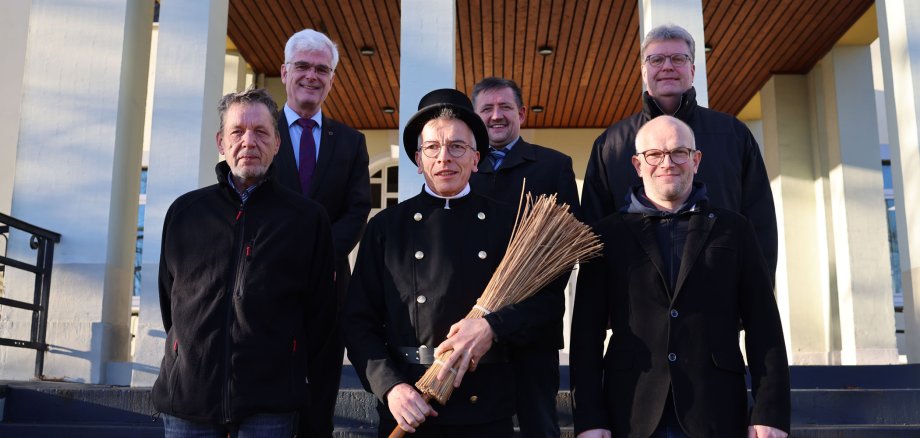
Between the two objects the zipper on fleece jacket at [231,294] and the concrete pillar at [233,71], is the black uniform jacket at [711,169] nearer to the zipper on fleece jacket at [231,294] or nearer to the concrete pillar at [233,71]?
the zipper on fleece jacket at [231,294]

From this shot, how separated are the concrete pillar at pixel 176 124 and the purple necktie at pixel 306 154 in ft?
10.7

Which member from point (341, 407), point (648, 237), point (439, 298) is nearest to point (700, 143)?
point (648, 237)

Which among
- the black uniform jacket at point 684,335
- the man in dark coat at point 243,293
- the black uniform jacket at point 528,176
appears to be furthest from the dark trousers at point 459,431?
the black uniform jacket at point 528,176

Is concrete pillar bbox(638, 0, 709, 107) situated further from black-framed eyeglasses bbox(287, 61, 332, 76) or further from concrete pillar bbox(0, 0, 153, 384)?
concrete pillar bbox(0, 0, 153, 384)

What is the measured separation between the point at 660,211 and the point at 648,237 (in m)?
0.10

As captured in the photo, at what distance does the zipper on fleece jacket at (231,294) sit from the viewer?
263 centimetres

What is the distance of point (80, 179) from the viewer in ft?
22.6

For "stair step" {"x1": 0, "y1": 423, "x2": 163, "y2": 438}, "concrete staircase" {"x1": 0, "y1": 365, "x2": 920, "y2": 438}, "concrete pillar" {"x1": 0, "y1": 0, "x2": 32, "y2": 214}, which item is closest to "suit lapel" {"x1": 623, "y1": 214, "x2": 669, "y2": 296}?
"concrete staircase" {"x1": 0, "y1": 365, "x2": 920, "y2": 438}

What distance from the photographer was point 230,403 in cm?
263

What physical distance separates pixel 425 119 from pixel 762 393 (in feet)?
4.63

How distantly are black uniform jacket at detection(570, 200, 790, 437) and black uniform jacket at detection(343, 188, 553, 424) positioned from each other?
0.80 ft

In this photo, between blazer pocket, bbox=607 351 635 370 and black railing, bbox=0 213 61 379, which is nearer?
blazer pocket, bbox=607 351 635 370

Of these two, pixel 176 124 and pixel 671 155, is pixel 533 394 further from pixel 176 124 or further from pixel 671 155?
pixel 176 124

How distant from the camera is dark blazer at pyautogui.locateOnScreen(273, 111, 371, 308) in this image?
3.51 meters
